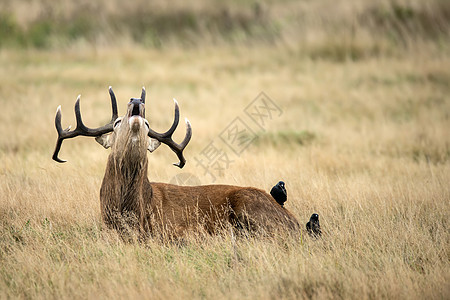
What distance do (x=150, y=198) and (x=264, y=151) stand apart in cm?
506

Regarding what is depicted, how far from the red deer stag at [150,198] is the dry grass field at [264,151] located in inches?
→ 10.4

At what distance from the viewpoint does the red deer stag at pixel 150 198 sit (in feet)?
19.2

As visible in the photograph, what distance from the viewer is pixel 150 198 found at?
6.26 meters

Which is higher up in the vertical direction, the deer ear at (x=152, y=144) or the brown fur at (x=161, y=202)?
the deer ear at (x=152, y=144)

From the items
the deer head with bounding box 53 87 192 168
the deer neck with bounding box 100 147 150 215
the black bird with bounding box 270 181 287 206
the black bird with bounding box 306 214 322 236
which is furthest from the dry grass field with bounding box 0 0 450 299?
the deer head with bounding box 53 87 192 168

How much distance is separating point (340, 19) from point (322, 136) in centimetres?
975

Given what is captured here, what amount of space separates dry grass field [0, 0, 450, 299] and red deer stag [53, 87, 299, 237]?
26cm

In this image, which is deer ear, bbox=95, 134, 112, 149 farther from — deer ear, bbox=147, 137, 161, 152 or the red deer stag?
deer ear, bbox=147, 137, 161, 152

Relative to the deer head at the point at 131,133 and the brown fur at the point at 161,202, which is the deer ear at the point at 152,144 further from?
the brown fur at the point at 161,202

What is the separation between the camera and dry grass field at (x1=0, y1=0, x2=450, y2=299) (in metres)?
5.13

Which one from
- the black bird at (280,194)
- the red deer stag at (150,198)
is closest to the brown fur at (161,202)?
the red deer stag at (150,198)

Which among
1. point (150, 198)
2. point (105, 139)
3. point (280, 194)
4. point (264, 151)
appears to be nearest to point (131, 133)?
point (105, 139)

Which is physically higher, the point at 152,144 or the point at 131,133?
the point at 131,133

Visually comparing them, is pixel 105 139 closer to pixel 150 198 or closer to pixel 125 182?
pixel 125 182
